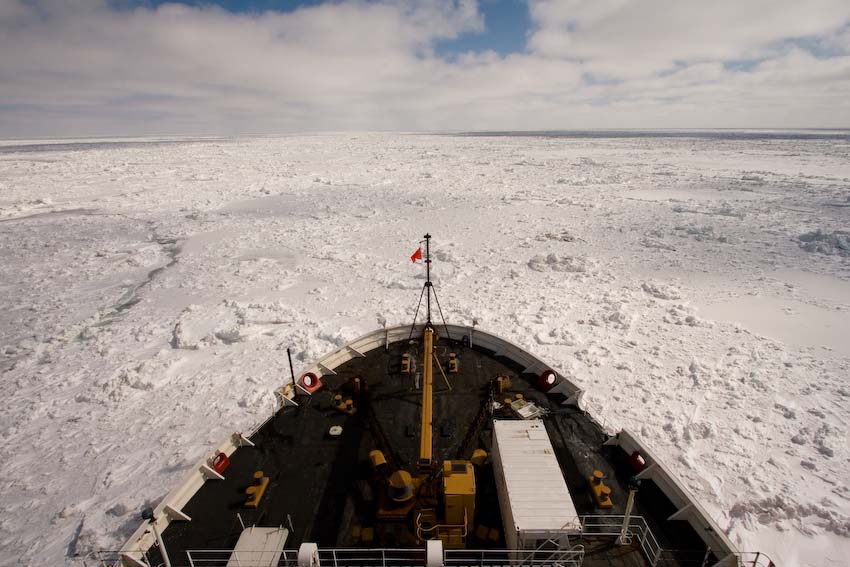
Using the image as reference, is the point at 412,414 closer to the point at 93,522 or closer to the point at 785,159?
the point at 93,522

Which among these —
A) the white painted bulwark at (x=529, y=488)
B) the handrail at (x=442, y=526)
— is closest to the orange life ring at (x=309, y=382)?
the handrail at (x=442, y=526)

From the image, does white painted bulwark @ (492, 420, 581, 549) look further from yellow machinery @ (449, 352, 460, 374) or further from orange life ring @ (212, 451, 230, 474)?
orange life ring @ (212, 451, 230, 474)

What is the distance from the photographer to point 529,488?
6.83 m

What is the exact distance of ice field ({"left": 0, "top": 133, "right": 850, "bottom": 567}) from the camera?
11070mm

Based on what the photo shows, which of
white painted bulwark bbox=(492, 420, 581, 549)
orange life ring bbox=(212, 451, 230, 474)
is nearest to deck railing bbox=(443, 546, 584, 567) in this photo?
white painted bulwark bbox=(492, 420, 581, 549)

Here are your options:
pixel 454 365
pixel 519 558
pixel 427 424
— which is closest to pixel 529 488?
pixel 519 558

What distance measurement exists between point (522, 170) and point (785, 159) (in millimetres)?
61448

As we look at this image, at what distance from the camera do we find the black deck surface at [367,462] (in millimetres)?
7254

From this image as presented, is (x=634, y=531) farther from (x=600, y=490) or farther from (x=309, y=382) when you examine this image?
(x=309, y=382)

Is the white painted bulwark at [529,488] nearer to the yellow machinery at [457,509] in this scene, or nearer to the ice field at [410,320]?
the yellow machinery at [457,509]

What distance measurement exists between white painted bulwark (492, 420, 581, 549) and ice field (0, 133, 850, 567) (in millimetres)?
6368

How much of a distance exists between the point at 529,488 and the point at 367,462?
12.1 ft

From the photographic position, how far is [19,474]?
11430mm

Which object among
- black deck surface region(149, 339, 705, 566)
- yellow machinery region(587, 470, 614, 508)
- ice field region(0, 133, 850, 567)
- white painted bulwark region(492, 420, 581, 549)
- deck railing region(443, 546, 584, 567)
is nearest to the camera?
deck railing region(443, 546, 584, 567)
